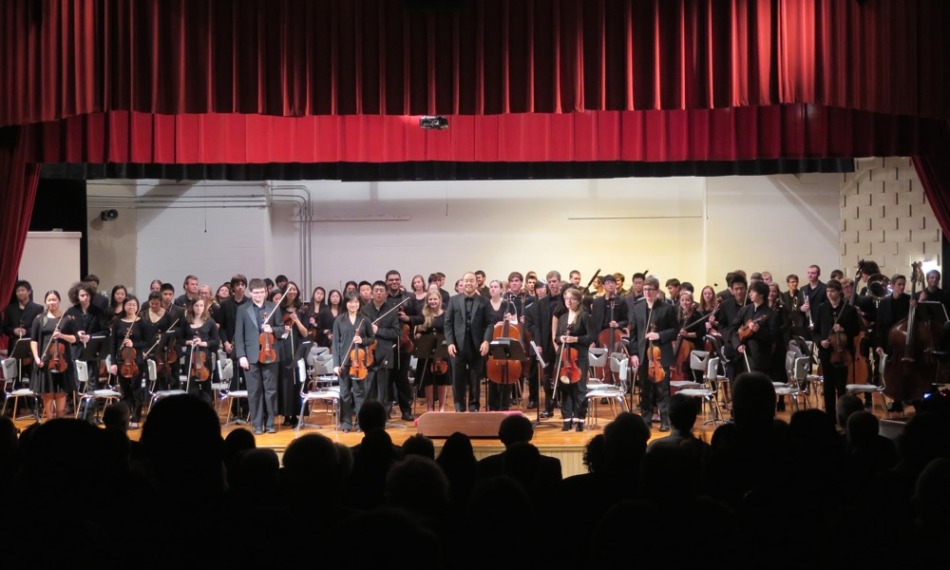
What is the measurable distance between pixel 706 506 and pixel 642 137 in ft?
23.3

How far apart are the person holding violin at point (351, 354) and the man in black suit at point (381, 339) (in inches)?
3.8

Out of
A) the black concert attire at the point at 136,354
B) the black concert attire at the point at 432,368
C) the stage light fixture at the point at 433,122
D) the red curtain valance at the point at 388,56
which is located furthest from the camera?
the black concert attire at the point at 432,368

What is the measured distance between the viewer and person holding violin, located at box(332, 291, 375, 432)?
10.2m

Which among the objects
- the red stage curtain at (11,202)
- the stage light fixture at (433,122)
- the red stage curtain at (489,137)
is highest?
the stage light fixture at (433,122)

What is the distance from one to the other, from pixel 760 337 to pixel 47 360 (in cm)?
771

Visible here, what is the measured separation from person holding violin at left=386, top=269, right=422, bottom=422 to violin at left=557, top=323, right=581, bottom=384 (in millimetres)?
1884

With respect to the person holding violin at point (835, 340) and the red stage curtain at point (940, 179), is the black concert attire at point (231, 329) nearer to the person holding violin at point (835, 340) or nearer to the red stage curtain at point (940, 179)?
the person holding violin at point (835, 340)

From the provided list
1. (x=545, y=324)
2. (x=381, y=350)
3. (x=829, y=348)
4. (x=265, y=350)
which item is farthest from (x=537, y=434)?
(x=829, y=348)

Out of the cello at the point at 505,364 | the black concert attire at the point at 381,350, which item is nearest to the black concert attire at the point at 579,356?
the cello at the point at 505,364

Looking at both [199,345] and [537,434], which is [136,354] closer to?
[199,345]

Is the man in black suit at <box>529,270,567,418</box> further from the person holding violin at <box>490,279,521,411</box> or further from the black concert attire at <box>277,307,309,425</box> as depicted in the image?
the black concert attire at <box>277,307,309,425</box>

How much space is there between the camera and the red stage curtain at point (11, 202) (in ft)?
26.6

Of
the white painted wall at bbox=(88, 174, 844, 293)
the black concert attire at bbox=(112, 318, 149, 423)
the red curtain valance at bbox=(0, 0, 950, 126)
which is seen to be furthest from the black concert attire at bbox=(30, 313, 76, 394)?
the white painted wall at bbox=(88, 174, 844, 293)

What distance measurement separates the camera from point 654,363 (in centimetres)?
991
